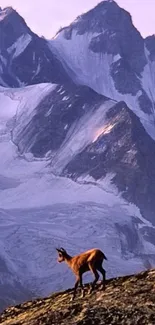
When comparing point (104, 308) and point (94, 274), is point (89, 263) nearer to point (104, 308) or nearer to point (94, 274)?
point (94, 274)

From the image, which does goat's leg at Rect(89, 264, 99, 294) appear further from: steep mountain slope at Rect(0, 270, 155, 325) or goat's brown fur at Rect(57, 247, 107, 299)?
steep mountain slope at Rect(0, 270, 155, 325)

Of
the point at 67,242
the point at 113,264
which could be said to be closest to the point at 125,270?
the point at 113,264

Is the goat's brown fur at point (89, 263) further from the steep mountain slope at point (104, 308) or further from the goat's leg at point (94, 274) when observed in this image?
the steep mountain slope at point (104, 308)

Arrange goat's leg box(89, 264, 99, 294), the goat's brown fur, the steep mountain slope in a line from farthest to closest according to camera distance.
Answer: the goat's brown fur < goat's leg box(89, 264, 99, 294) < the steep mountain slope

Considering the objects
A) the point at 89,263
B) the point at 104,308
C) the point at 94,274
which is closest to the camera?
the point at 104,308

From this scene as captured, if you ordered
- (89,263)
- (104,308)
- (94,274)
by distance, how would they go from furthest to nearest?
(89,263)
(94,274)
(104,308)

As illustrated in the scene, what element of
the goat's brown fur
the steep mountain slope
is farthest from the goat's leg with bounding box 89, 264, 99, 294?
the steep mountain slope

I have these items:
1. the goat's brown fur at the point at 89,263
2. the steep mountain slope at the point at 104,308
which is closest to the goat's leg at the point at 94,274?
the goat's brown fur at the point at 89,263

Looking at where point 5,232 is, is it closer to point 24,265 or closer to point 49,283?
point 24,265

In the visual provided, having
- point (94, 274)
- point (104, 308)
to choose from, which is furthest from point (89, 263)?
point (104, 308)
